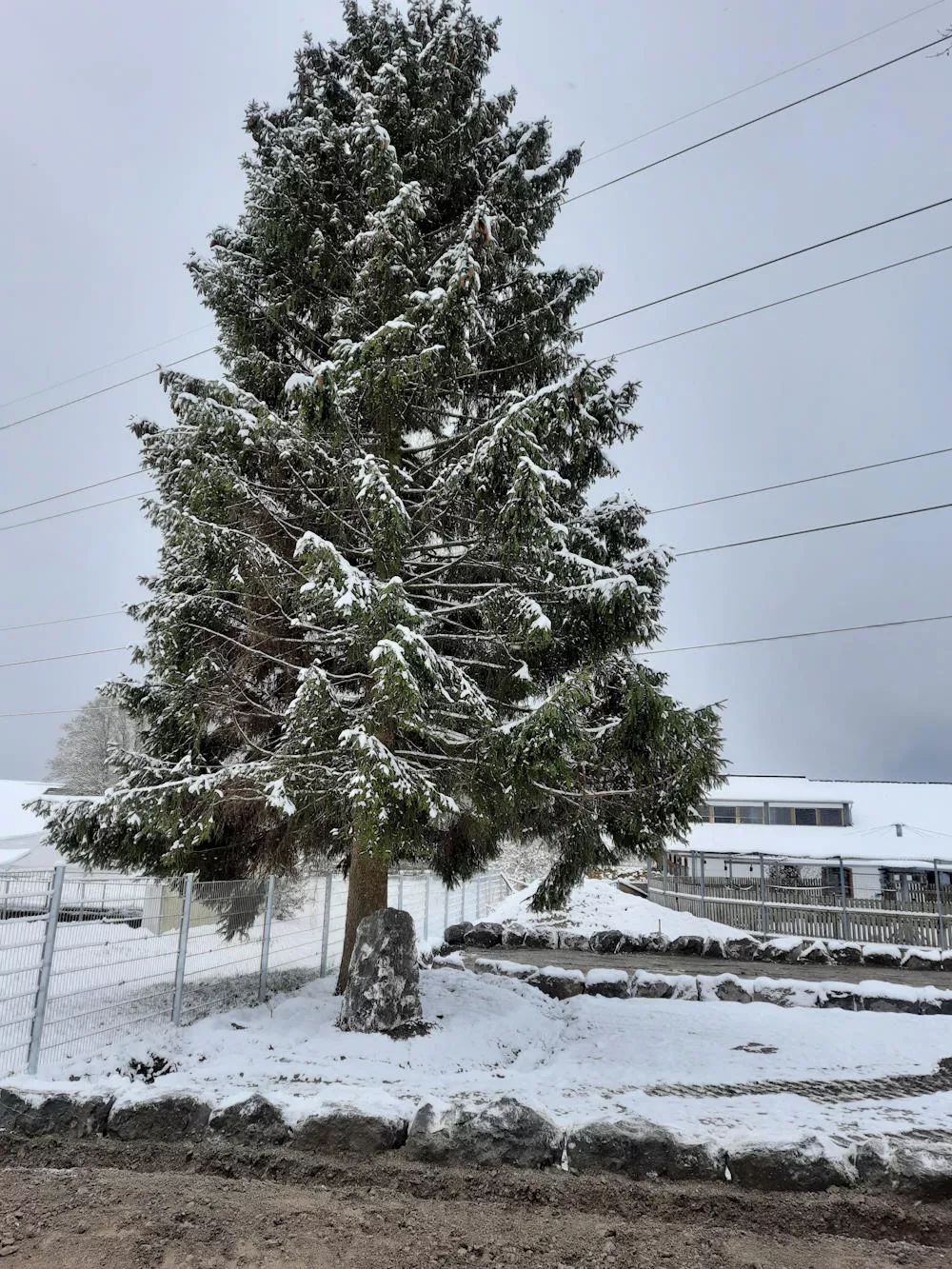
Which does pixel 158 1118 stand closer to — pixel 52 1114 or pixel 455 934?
pixel 52 1114

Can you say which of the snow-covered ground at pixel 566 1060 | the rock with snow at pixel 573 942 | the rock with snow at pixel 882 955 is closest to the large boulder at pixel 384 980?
the snow-covered ground at pixel 566 1060

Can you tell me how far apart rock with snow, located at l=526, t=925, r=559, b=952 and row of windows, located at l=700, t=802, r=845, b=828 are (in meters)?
16.7

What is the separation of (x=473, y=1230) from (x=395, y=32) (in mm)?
11961

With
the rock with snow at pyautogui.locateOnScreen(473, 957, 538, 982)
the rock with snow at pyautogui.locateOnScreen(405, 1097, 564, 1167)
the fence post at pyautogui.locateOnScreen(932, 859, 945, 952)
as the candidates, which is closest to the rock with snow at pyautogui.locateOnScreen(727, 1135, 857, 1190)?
the rock with snow at pyautogui.locateOnScreen(405, 1097, 564, 1167)

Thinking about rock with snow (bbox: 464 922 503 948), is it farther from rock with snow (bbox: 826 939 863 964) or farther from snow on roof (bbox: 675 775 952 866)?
snow on roof (bbox: 675 775 952 866)

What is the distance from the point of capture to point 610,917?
19.5 meters

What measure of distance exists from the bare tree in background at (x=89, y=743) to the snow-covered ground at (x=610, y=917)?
2474 cm

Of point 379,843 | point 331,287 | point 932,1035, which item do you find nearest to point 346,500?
point 331,287

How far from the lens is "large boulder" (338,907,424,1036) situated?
7168 millimetres

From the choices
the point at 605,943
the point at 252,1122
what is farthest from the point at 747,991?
the point at 252,1122

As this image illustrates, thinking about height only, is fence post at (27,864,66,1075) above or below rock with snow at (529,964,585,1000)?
above

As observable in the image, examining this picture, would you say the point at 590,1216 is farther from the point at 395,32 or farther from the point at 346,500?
the point at 395,32

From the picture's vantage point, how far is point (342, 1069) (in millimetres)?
6281

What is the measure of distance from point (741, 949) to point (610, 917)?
17.4 ft
